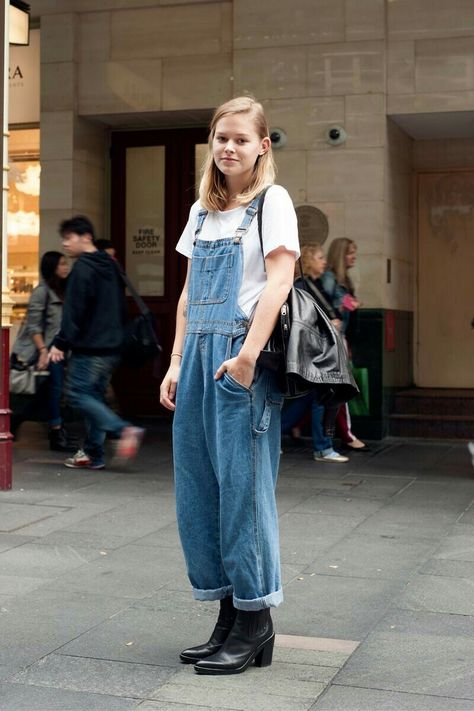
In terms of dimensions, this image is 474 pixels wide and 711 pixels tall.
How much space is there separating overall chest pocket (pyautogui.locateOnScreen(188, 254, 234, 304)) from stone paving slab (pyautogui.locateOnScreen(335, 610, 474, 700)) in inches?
57.4

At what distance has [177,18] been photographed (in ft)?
39.2

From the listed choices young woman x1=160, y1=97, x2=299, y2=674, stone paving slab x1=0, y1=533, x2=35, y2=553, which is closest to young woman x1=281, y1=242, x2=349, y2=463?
stone paving slab x1=0, y1=533, x2=35, y2=553

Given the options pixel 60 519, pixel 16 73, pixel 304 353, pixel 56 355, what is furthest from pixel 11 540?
pixel 16 73

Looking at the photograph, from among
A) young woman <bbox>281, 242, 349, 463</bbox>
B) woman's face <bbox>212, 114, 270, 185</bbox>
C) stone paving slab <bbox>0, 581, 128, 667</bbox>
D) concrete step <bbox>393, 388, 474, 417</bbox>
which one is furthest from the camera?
concrete step <bbox>393, 388, 474, 417</bbox>

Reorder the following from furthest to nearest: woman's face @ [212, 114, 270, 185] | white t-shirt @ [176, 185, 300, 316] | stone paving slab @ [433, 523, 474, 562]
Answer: stone paving slab @ [433, 523, 474, 562] → woman's face @ [212, 114, 270, 185] → white t-shirt @ [176, 185, 300, 316]

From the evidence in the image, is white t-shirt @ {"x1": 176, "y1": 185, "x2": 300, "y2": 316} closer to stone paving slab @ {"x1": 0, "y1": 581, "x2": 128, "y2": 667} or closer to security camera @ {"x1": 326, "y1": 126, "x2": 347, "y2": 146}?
stone paving slab @ {"x1": 0, "y1": 581, "x2": 128, "y2": 667}

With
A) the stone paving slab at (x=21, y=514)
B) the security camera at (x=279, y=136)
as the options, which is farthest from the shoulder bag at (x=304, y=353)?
the security camera at (x=279, y=136)

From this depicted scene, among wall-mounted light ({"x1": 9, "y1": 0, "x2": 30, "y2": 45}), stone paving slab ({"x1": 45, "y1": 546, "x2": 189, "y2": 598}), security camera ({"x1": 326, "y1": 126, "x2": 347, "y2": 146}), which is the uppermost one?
wall-mounted light ({"x1": 9, "y1": 0, "x2": 30, "y2": 45})

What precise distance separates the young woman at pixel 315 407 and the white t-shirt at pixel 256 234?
5395mm

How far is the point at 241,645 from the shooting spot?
160 inches

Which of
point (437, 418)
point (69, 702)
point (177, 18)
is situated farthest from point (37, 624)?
point (177, 18)

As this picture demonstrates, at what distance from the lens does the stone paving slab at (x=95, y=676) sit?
3.88m

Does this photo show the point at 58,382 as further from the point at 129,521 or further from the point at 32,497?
the point at 129,521

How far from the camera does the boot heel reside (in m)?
4.13
